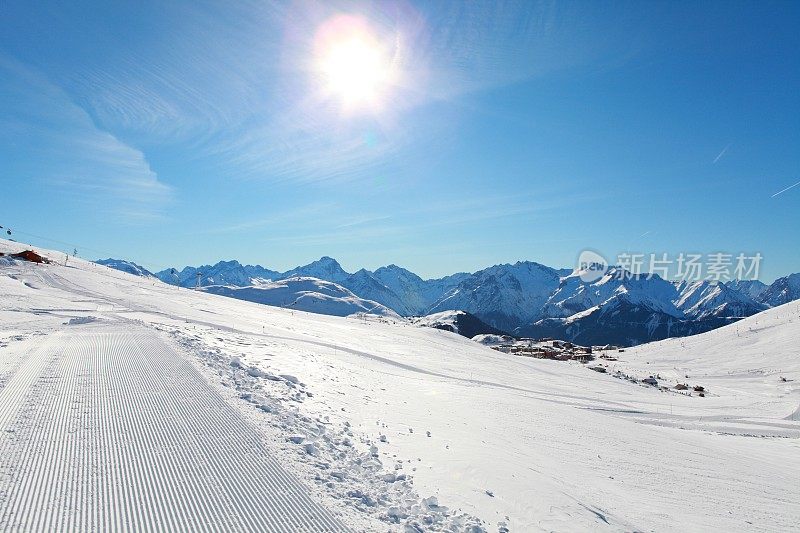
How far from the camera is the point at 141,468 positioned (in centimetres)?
716

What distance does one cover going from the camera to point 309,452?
848 centimetres

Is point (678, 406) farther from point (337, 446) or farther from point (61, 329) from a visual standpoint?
point (61, 329)

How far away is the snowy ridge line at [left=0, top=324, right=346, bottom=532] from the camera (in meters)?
5.85

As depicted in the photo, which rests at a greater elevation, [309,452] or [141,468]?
[309,452]

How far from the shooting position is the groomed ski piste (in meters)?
6.41

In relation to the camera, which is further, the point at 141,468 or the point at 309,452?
the point at 309,452

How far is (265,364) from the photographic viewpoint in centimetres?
1683

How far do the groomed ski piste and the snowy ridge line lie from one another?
33 mm

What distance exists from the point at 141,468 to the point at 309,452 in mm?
2756

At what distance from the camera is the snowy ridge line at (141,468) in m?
5.85

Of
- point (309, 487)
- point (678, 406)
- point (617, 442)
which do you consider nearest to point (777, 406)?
point (678, 406)

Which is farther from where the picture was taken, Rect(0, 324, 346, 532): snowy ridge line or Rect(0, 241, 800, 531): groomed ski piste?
Rect(0, 241, 800, 531): groomed ski piste

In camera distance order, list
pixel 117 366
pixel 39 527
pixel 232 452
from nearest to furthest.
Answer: pixel 39 527
pixel 232 452
pixel 117 366

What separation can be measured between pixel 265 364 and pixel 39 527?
11.5 m
